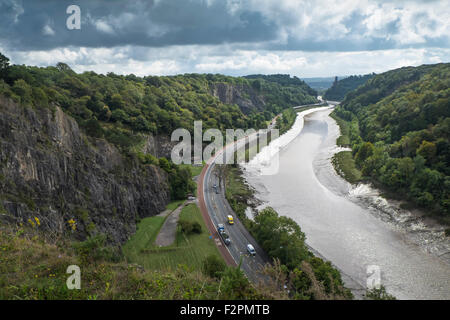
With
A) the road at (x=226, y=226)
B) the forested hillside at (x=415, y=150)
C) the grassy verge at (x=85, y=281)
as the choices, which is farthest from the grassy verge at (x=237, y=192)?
the grassy verge at (x=85, y=281)

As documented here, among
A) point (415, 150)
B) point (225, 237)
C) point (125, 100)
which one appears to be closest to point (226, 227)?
point (225, 237)

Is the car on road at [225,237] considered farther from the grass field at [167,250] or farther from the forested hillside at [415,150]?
the forested hillside at [415,150]

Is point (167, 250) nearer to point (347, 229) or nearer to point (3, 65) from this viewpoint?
point (347, 229)

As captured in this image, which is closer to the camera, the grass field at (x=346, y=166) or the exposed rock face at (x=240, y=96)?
the grass field at (x=346, y=166)

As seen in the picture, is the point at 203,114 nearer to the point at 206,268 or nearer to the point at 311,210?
the point at 311,210

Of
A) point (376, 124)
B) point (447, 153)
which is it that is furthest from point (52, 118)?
point (376, 124)
